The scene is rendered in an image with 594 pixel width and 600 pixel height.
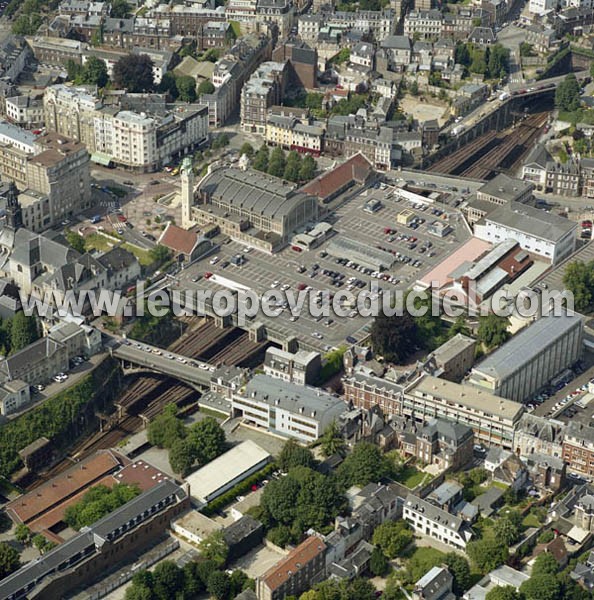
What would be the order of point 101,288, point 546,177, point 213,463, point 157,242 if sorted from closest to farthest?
1. point 213,463
2. point 101,288
3. point 157,242
4. point 546,177

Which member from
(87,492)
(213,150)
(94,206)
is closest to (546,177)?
(213,150)

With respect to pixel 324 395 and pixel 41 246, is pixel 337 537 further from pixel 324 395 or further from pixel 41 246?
pixel 41 246

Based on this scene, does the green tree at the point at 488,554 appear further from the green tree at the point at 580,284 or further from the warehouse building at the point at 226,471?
the green tree at the point at 580,284

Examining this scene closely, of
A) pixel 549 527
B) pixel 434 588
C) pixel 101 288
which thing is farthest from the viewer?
pixel 101 288

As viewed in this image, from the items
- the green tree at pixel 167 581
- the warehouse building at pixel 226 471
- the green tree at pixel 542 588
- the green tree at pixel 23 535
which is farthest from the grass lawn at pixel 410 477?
the green tree at pixel 23 535

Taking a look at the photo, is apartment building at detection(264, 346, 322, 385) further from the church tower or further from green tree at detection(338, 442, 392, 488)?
the church tower

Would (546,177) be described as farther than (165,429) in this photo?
Yes
